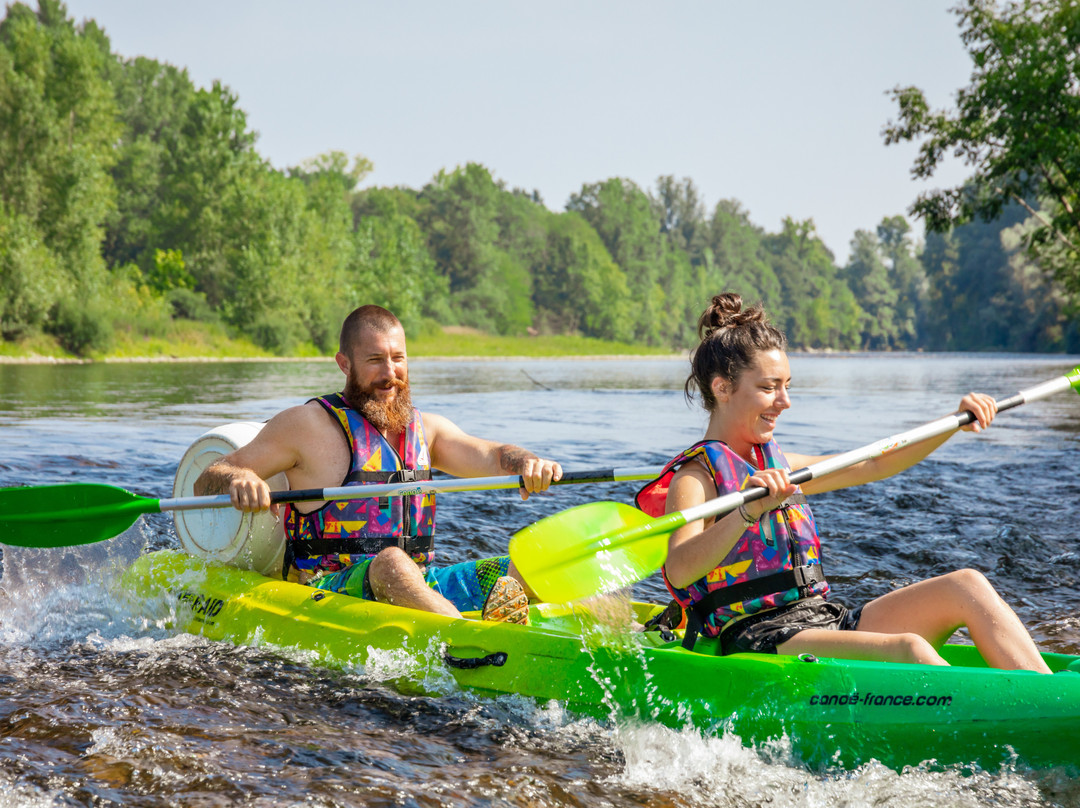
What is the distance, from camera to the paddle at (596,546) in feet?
9.02

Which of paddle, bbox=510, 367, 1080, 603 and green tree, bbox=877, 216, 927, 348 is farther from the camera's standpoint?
green tree, bbox=877, 216, 927, 348

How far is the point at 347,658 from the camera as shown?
3422 millimetres

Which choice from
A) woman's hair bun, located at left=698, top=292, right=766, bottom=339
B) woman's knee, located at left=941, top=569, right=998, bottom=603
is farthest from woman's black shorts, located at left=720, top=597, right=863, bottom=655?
woman's hair bun, located at left=698, top=292, right=766, bottom=339

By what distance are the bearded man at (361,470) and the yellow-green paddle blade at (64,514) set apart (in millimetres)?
521

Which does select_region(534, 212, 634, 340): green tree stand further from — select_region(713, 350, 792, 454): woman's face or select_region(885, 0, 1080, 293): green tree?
select_region(713, 350, 792, 454): woman's face

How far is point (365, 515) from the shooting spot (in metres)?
3.69

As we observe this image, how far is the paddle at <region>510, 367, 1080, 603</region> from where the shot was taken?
2.75 metres

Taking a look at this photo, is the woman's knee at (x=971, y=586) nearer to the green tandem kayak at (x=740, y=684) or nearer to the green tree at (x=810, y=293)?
the green tandem kayak at (x=740, y=684)

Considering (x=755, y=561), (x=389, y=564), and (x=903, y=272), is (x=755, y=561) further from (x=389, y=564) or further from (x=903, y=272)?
(x=903, y=272)

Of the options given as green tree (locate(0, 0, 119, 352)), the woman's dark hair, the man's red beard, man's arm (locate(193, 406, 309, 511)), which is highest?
green tree (locate(0, 0, 119, 352))

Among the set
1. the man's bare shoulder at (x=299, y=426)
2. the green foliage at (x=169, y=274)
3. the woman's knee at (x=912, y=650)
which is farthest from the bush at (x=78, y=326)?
the woman's knee at (x=912, y=650)

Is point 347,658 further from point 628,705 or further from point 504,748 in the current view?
point 628,705

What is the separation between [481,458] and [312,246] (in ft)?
143

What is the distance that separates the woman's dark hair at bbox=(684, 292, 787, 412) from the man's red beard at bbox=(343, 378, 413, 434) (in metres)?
1.24
